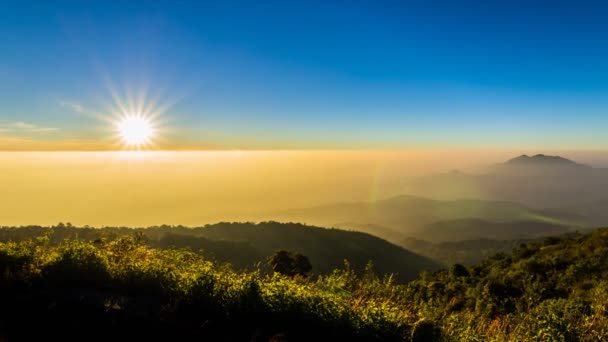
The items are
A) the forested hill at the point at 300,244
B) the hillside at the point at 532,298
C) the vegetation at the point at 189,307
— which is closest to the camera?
the vegetation at the point at 189,307

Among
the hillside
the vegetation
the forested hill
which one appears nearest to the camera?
the vegetation

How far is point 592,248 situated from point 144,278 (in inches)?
1666

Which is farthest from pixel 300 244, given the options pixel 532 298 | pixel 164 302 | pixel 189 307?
pixel 189 307

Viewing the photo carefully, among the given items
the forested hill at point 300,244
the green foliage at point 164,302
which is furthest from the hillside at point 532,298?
the forested hill at point 300,244

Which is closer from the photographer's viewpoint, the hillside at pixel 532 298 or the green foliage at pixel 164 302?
the green foliage at pixel 164 302

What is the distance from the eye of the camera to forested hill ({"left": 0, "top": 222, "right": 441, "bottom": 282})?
133m

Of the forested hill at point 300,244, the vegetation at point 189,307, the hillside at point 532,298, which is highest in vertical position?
the vegetation at point 189,307

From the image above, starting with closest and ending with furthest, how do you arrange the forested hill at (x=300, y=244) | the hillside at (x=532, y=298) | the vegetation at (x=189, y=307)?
the vegetation at (x=189, y=307)
the hillside at (x=532, y=298)
the forested hill at (x=300, y=244)

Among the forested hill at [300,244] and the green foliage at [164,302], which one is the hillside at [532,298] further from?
the forested hill at [300,244]

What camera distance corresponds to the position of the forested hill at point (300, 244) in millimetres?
132875

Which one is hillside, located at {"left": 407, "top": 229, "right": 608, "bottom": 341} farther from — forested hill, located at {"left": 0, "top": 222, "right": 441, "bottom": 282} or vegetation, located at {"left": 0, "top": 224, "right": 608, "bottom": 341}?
forested hill, located at {"left": 0, "top": 222, "right": 441, "bottom": 282}

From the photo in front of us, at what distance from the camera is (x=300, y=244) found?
163 meters

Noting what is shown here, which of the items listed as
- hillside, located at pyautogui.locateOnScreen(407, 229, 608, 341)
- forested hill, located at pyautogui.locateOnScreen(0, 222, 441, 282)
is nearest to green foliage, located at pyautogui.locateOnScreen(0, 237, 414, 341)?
hillside, located at pyautogui.locateOnScreen(407, 229, 608, 341)

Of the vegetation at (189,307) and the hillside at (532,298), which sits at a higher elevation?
the vegetation at (189,307)
